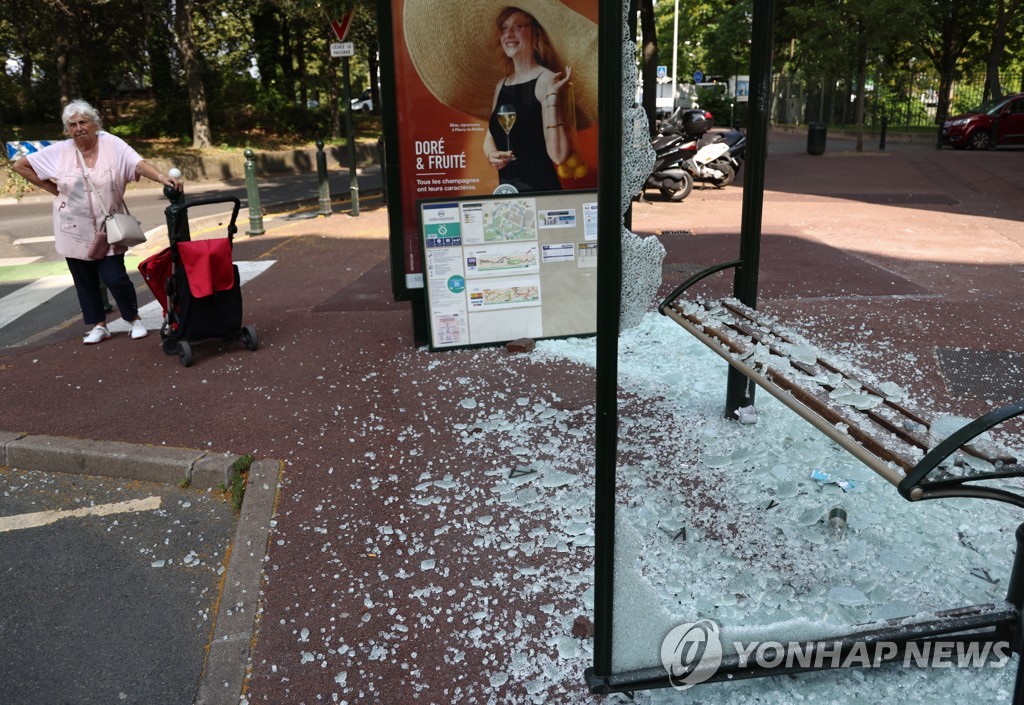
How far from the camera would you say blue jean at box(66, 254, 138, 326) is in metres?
6.48

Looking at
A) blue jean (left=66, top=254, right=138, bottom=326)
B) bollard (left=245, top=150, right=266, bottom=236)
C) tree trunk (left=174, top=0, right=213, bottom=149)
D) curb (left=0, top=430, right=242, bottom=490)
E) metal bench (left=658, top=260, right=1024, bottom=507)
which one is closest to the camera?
metal bench (left=658, top=260, right=1024, bottom=507)

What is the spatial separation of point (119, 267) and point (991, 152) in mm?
24027

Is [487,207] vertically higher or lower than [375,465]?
higher

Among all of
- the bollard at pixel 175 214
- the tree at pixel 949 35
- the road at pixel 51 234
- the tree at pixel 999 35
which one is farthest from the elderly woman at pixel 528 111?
the tree at pixel 999 35

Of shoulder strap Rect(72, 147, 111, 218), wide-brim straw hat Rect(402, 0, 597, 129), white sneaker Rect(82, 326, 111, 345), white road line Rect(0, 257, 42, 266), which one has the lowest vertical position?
white road line Rect(0, 257, 42, 266)

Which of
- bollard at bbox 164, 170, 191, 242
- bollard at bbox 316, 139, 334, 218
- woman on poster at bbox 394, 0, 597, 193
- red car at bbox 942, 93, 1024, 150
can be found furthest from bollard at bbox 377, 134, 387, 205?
red car at bbox 942, 93, 1024, 150

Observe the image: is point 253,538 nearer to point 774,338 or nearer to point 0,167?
point 774,338

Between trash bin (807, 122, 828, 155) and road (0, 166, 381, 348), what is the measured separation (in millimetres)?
12450

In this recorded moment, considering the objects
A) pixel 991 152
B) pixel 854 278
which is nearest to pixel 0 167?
pixel 854 278

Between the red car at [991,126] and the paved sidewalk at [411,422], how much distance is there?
53.6 ft

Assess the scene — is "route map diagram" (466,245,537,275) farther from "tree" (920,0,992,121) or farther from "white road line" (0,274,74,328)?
"tree" (920,0,992,121)

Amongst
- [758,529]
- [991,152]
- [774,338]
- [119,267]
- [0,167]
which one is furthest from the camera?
[991,152]

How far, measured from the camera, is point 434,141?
19.0 feet

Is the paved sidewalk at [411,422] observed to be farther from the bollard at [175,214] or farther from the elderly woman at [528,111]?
the elderly woman at [528,111]
